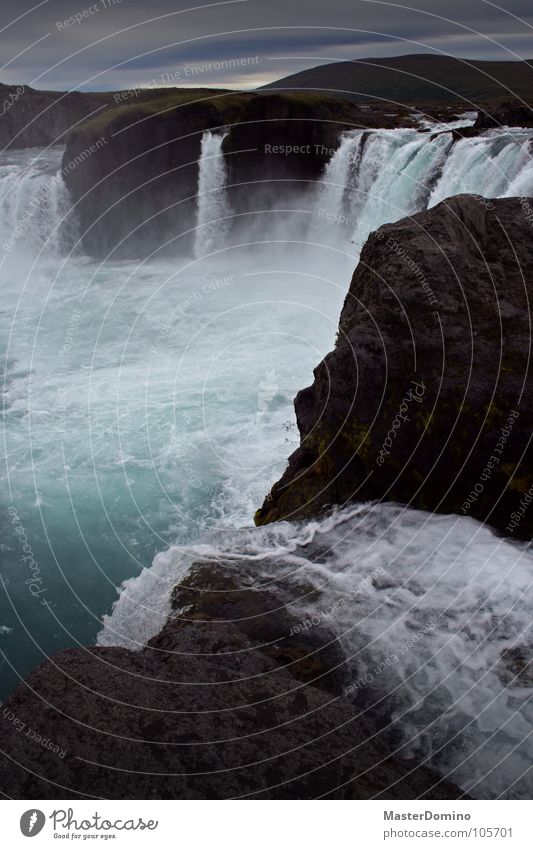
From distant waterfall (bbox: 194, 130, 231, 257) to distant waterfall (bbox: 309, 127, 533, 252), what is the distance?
24.4 ft

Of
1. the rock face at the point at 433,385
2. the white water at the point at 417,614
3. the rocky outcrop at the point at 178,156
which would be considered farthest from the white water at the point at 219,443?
the rocky outcrop at the point at 178,156

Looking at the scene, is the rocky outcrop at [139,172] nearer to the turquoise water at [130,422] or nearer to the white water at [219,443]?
the white water at [219,443]

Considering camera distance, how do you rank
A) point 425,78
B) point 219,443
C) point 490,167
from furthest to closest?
point 425,78, point 490,167, point 219,443

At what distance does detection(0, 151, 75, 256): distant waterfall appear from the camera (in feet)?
163

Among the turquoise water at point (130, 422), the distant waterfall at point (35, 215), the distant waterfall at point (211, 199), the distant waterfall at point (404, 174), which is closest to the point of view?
the turquoise water at point (130, 422)

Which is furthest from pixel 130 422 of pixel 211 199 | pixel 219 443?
pixel 211 199

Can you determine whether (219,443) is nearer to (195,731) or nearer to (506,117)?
(195,731)

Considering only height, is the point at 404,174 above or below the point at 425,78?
below

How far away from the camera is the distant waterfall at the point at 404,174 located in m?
25.8
